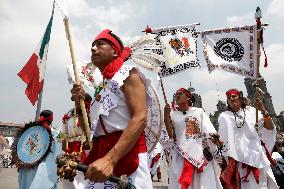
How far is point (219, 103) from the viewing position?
7175 centimetres

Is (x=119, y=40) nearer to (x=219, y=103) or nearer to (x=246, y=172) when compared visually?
(x=246, y=172)

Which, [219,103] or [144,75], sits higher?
[219,103]

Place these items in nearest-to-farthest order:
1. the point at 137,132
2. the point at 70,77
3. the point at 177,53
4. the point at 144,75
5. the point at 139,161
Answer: the point at 137,132
the point at 139,161
the point at 144,75
the point at 70,77
the point at 177,53

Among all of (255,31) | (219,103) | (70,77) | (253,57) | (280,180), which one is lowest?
(280,180)

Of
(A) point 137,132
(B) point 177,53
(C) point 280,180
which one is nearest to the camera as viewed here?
(A) point 137,132

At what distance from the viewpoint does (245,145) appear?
7.13 meters

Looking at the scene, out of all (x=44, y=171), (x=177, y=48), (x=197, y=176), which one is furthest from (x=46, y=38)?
(x=197, y=176)

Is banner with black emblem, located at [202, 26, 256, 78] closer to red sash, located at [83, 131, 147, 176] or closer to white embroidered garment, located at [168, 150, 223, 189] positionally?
white embroidered garment, located at [168, 150, 223, 189]

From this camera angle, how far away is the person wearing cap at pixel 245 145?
275 inches

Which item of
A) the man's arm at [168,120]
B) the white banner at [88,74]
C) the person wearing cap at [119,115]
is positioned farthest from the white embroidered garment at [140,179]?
the man's arm at [168,120]

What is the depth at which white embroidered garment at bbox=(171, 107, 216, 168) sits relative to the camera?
684cm

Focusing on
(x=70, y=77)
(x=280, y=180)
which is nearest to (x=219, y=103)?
(x=280, y=180)

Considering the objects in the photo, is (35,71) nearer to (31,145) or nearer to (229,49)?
(31,145)

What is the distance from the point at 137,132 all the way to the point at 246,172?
5130 mm
